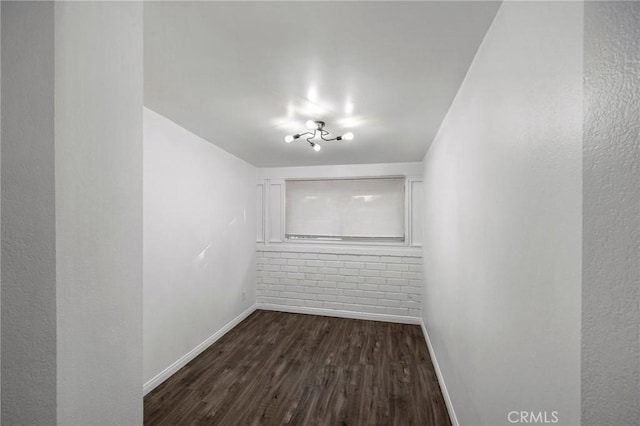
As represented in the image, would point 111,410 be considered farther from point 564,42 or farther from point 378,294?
point 378,294

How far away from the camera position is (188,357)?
274cm

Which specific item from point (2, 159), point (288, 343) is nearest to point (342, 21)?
point (2, 159)

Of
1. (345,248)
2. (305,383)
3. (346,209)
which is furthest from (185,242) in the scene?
(346,209)

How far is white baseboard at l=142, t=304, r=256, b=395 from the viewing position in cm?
229

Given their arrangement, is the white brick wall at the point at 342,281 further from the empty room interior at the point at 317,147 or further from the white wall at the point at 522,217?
the white wall at the point at 522,217

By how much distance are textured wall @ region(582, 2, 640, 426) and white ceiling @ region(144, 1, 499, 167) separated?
2.43 feet

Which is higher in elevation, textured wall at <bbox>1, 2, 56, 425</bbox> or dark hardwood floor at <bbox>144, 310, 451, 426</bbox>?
textured wall at <bbox>1, 2, 56, 425</bbox>

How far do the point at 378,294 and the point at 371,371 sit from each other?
1.52 meters

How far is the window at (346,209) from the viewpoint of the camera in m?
4.18

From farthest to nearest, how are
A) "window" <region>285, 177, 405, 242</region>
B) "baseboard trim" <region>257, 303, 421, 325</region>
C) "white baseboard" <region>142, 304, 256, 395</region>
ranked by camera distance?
"window" <region>285, 177, 405, 242</region>, "baseboard trim" <region>257, 303, 421, 325</region>, "white baseboard" <region>142, 304, 256, 395</region>

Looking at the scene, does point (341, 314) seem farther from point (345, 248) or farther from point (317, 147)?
point (317, 147)

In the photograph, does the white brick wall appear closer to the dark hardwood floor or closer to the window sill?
the window sill

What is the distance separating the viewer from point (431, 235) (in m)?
3.06

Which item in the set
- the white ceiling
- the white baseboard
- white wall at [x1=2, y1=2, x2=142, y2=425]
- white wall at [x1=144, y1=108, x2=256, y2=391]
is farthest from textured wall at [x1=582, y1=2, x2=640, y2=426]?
white wall at [x1=144, y1=108, x2=256, y2=391]
